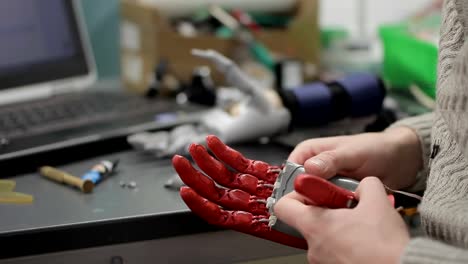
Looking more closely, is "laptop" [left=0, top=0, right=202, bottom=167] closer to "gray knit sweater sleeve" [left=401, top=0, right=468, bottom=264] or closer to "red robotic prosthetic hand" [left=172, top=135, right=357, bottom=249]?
"red robotic prosthetic hand" [left=172, top=135, right=357, bottom=249]

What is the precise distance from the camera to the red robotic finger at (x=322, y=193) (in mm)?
572

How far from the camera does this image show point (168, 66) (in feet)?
3.84

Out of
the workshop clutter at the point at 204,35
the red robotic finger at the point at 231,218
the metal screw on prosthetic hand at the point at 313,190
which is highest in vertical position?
the workshop clutter at the point at 204,35

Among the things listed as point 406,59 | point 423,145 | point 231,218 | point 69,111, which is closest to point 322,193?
point 231,218

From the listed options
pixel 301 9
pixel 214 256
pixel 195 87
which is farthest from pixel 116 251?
pixel 301 9

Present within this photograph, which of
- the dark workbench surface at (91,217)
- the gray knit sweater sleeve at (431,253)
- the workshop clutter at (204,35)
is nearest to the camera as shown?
the gray knit sweater sleeve at (431,253)

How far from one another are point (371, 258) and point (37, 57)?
0.71 meters

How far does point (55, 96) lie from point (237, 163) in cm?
49

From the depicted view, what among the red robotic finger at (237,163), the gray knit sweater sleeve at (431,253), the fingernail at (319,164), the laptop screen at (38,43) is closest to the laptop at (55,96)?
the laptop screen at (38,43)

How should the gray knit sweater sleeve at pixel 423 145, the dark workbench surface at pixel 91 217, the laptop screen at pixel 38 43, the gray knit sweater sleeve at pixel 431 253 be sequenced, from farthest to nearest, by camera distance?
the laptop screen at pixel 38 43 → the gray knit sweater sleeve at pixel 423 145 → the dark workbench surface at pixel 91 217 → the gray knit sweater sleeve at pixel 431 253

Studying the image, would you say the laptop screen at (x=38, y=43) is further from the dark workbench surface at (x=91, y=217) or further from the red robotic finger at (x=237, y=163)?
the red robotic finger at (x=237, y=163)

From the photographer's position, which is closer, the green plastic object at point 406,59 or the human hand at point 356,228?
the human hand at point 356,228

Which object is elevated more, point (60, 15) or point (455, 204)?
point (60, 15)

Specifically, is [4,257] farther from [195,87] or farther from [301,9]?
[301,9]
